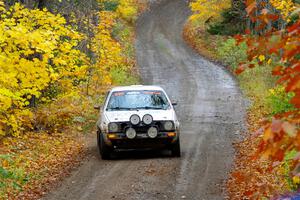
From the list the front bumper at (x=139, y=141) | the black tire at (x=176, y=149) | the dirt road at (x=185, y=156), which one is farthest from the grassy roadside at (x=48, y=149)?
→ the black tire at (x=176, y=149)

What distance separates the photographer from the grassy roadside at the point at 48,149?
10945 millimetres

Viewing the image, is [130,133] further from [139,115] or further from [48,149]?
[48,149]

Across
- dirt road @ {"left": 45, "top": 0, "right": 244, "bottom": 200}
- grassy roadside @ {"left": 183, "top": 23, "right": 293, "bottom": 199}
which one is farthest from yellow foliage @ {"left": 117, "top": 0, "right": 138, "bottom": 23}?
dirt road @ {"left": 45, "top": 0, "right": 244, "bottom": 200}

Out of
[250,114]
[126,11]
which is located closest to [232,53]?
[126,11]

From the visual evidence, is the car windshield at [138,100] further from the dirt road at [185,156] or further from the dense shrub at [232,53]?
the dense shrub at [232,53]

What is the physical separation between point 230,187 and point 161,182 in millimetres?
1439

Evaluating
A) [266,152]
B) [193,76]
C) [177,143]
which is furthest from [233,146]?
[193,76]

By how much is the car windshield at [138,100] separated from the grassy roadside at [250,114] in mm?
2322

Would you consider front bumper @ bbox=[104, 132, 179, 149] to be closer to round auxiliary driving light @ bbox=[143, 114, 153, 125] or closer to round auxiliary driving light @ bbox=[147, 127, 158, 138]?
round auxiliary driving light @ bbox=[147, 127, 158, 138]

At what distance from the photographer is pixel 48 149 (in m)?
15.0

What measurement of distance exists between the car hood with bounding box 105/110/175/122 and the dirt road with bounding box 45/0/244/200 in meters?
1.01

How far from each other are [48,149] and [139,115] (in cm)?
326

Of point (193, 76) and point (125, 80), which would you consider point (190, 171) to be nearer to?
point (125, 80)

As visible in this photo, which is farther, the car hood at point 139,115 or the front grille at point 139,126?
the car hood at point 139,115
